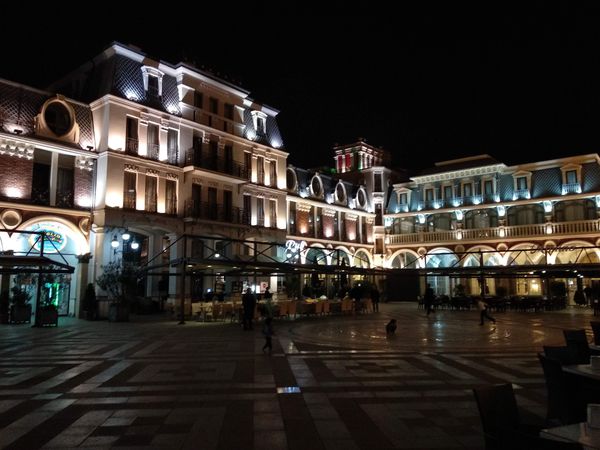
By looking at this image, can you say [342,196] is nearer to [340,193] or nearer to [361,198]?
[340,193]

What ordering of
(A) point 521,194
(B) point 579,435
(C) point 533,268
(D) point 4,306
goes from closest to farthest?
1. (B) point 579,435
2. (D) point 4,306
3. (C) point 533,268
4. (A) point 521,194

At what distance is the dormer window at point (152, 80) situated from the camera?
1161 inches

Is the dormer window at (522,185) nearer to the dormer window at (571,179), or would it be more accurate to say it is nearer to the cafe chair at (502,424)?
the dormer window at (571,179)

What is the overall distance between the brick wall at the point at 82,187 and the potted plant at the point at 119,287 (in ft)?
13.7

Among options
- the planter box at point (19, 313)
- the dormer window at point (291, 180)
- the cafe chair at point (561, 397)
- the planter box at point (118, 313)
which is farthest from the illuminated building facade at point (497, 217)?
the cafe chair at point (561, 397)

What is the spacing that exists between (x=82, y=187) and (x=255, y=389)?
21006 mm

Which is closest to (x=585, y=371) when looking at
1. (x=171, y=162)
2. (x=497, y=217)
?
(x=171, y=162)

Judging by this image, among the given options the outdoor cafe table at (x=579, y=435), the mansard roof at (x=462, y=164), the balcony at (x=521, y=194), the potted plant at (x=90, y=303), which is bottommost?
the outdoor cafe table at (x=579, y=435)

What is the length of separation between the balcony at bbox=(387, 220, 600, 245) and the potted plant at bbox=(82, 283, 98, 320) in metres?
29.1

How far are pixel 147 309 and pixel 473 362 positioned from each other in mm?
20863

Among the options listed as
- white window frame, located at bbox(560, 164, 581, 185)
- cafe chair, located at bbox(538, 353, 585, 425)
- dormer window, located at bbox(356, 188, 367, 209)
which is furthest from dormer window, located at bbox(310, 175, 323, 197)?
cafe chair, located at bbox(538, 353, 585, 425)

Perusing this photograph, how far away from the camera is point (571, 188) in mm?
38812

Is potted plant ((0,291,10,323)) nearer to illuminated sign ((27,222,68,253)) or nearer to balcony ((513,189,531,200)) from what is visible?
illuminated sign ((27,222,68,253))

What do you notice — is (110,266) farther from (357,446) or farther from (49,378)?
(357,446)
